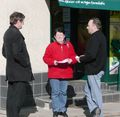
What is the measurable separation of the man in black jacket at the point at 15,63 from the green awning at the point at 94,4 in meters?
2.02

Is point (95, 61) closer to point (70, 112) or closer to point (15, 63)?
point (15, 63)

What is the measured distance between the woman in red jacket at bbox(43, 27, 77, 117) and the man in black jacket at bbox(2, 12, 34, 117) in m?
0.79

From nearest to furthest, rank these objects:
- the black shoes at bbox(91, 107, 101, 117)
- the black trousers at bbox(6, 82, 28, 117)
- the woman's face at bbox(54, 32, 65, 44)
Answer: the black trousers at bbox(6, 82, 28, 117) < the black shoes at bbox(91, 107, 101, 117) < the woman's face at bbox(54, 32, 65, 44)

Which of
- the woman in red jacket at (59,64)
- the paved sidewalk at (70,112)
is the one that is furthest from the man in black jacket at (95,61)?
the paved sidewalk at (70,112)

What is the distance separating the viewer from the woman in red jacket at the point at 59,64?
9328mm

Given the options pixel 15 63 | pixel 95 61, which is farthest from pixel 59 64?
pixel 15 63

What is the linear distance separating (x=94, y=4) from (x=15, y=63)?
2538 mm

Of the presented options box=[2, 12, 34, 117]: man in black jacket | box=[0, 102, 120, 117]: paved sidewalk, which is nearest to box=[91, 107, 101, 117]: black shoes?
box=[0, 102, 120, 117]: paved sidewalk

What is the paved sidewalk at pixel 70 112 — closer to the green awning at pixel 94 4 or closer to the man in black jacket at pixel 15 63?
the man in black jacket at pixel 15 63

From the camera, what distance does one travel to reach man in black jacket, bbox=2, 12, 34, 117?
854 cm

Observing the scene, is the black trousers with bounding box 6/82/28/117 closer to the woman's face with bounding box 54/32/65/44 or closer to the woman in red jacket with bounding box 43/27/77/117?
the woman in red jacket with bounding box 43/27/77/117

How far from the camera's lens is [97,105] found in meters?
9.02

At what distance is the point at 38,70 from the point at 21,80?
2377 mm

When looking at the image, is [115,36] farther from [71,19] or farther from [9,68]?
[9,68]
